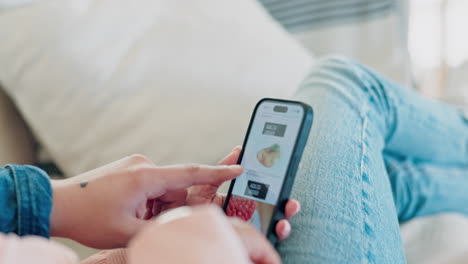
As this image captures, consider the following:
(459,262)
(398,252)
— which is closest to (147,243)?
(398,252)

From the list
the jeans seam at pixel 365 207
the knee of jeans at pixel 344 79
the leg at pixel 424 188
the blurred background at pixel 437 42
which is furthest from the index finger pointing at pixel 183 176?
the blurred background at pixel 437 42

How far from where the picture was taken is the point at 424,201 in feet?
2.47

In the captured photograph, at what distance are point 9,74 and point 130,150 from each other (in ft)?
0.74

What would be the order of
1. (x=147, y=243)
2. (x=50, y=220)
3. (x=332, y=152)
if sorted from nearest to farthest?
(x=147, y=243)
(x=50, y=220)
(x=332, y=152)

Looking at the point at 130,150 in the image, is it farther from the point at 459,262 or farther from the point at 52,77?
the point at 459,262

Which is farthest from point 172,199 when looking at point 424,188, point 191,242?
point 424,188

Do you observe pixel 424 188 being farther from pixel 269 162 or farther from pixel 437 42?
pixel 437 42

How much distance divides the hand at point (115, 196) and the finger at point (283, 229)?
0.18 feet

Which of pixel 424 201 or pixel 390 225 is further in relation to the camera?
pixel 424 201

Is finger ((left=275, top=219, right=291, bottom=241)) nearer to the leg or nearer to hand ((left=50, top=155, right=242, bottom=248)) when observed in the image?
hand ((left=50, top=155, right=242, bottom=248))

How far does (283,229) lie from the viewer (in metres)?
0.36

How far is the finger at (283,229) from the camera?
0.36m

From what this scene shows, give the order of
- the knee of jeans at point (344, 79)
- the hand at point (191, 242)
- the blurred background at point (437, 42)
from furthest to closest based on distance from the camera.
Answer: the blurred background at point (437, 42) → the knee of jeans at point (344, 79) → the hand at point (191, 242)

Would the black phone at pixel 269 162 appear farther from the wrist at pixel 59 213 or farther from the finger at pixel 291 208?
the wrist at pixel 59 213
